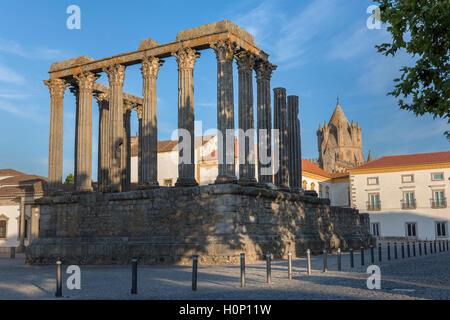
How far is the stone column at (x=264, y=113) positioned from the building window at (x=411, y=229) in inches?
1313

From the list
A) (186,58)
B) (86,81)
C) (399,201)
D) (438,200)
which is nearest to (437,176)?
(438,200)

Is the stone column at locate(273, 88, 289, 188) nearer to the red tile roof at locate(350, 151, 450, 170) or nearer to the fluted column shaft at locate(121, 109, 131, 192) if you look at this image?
the fluted column shaft at locate(121, 109, 131, 192)

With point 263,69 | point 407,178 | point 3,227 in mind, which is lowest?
point 3,227

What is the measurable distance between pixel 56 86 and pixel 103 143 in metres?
3.87

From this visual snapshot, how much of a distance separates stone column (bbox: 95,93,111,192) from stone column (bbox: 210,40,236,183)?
23.7 feet

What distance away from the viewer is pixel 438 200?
50.2 metres

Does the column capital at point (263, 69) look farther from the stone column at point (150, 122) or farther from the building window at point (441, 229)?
the building window at point (441, 229)

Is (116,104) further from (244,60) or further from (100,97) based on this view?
(244,60)

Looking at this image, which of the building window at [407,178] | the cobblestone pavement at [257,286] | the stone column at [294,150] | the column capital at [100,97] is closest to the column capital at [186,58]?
the stone column at [294,150]

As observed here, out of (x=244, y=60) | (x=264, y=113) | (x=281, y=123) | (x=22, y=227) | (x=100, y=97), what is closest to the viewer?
(x=244, y=60)

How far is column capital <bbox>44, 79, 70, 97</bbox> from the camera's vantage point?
25984 mm

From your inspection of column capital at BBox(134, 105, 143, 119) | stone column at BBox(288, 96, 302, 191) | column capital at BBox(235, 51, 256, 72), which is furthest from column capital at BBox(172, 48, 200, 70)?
column capital at BBox(134, 105, 143, 119)

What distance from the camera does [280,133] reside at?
1004 inches
